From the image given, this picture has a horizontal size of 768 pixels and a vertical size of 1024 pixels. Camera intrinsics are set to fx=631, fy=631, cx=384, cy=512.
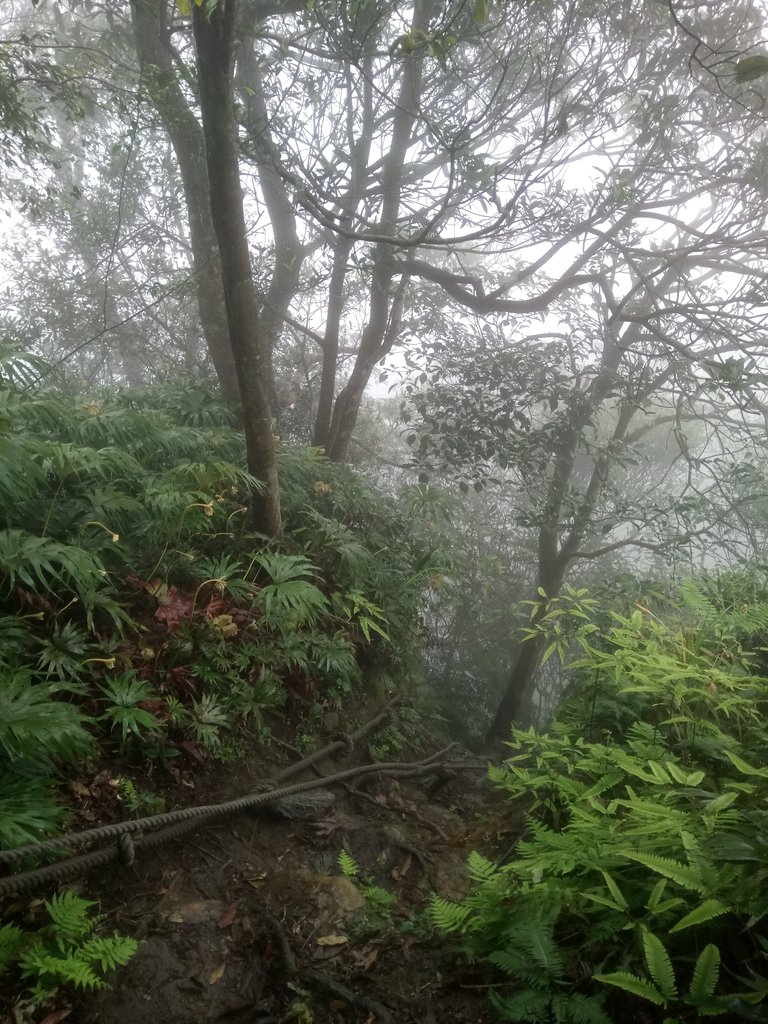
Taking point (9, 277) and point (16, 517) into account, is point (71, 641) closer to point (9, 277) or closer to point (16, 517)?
point (16, 517)

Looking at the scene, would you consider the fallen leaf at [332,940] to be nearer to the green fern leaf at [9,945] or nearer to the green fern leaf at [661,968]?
the green fern leaf at [9,945]

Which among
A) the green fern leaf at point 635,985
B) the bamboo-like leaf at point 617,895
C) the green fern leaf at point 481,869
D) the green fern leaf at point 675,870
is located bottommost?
the green fern leaf at point 481,869

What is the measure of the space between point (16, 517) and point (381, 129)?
6.57m

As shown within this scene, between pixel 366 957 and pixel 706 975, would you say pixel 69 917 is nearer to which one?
pixel 366 957

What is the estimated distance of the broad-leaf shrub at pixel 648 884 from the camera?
1708 mm

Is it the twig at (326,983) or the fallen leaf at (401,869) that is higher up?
the twig at (326,983)

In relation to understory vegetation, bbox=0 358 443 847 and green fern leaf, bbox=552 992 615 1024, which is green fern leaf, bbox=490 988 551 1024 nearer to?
green fern leaf, bbox=552 992 615 1024

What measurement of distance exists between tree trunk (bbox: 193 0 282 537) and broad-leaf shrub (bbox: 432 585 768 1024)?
2.63 metres

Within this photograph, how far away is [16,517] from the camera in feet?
12.2

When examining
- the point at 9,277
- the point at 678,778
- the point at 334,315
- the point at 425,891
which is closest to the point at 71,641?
the point at 425,891

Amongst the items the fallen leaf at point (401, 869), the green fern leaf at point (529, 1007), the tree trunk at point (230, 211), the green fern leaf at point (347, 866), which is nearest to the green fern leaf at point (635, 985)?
the green fern leaf at point (529, 1007)

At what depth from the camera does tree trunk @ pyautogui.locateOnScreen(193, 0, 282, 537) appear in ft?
11.8

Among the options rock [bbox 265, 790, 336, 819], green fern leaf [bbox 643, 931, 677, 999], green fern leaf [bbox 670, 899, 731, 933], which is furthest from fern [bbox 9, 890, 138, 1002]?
green fern leaf [bbox 670, 899, 731, 933]

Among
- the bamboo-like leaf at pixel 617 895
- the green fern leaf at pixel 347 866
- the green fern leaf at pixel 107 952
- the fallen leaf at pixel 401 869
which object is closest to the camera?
the bamboo-like leaf at pixel 617 895
